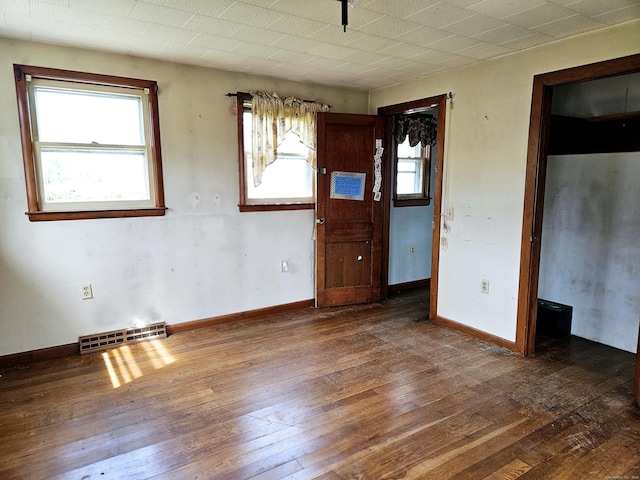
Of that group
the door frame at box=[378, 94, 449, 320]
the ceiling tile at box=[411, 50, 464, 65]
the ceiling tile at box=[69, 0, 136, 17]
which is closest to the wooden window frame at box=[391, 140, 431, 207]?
the door frame at box=[378, 94, 449, 320]

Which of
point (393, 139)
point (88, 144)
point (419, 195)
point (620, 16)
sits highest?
point (620, 16)

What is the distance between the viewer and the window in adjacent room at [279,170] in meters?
3.92

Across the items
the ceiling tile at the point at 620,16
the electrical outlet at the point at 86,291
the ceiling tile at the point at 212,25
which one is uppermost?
the ceiling tile at the point at 212,25

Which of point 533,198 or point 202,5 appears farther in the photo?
point 533,198

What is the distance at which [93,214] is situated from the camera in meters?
3.26

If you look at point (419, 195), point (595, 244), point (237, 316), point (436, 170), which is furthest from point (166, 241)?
point (595, 244)

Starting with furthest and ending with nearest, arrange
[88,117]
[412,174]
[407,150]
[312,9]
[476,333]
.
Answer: [412,174]
[407,150]
[476,333]
[88,117]
[312,9]

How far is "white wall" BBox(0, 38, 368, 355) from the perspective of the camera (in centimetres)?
303

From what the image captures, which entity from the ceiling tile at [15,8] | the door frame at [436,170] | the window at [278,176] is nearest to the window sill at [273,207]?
the window at [278,176]

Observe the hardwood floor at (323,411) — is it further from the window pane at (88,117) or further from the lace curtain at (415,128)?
the lace curtain at (415,128)

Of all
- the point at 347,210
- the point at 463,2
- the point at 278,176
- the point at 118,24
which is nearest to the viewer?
the point at 463,2

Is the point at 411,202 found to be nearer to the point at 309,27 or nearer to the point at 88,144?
the point at 309,27

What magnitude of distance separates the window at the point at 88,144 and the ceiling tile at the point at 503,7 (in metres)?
2.58

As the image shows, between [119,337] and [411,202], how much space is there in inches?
140
